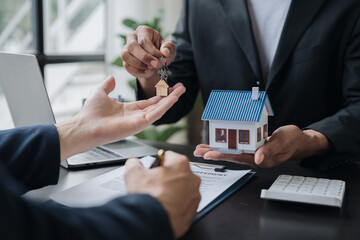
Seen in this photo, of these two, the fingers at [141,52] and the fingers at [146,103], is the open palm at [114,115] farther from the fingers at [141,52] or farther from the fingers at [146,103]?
the fingers at [141,52]

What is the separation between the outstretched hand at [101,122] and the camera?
1048 millimetres

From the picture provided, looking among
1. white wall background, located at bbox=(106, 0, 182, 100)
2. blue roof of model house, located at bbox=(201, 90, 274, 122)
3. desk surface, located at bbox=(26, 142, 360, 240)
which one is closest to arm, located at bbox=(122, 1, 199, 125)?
blue roof of model house, located at bbox=(201, 90, 274, 122)

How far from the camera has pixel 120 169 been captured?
1217 mm

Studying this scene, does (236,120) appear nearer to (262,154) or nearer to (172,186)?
(262,154)

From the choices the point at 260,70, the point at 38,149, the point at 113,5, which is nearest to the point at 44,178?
the point at 38,149

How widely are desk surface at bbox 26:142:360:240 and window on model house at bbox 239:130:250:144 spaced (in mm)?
118

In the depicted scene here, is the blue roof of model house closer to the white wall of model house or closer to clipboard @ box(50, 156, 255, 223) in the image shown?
the white wall of model house

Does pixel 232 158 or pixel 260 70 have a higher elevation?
pixel 260 70

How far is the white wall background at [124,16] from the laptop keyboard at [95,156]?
2171 millimetres

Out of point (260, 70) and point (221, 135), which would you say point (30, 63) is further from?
point (260, 70)

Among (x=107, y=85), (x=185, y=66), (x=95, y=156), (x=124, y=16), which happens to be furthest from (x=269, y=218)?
(x=124, y=16)

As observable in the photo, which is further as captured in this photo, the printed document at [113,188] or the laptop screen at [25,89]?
the laptop screen at [25,89]

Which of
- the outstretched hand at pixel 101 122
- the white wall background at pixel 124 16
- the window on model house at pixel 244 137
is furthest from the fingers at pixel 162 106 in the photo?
the white wall background at pixel 124 16

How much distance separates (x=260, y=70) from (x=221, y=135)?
1.84ft
